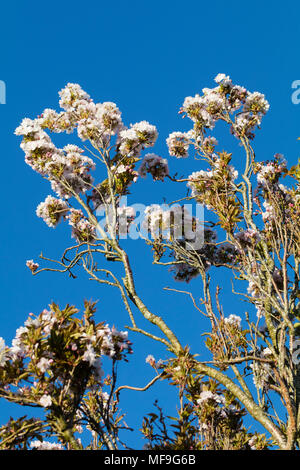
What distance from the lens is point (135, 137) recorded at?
7461 millimetres

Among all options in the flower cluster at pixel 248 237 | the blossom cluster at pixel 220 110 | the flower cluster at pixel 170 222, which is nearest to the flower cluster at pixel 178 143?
the blossom cluster at pixel 220 110

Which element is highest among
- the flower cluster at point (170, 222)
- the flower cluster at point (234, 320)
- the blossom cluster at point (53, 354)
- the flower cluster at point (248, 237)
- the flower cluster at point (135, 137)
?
the flower cluster at point (135, 137)

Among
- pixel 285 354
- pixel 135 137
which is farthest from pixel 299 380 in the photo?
pixel 135 137

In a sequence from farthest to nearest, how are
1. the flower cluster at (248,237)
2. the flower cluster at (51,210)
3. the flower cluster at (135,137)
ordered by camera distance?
the flower cluster at (51,210)
the flower cluster at (135,137)
the flower cluster at (248,237)

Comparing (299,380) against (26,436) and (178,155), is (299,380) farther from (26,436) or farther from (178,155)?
(178,155)

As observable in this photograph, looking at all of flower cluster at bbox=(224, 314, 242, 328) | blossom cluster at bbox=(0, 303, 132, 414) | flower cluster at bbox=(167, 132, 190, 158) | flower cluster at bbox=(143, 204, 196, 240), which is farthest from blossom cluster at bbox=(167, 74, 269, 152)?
blossom cluster at bbox=(0, 303, 132, 414)

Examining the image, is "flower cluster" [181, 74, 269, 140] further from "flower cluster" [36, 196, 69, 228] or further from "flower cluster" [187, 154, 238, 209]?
"flower cluster" [36, 196, 69, 228]

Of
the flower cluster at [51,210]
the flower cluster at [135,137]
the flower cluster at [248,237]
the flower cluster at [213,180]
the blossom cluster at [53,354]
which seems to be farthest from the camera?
the flower cluster at [51,210]

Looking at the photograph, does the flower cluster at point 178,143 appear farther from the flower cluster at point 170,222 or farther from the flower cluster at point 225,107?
the flower cluster at point 170,222

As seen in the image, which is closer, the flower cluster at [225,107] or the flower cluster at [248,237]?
the flower cluster at [248,237]

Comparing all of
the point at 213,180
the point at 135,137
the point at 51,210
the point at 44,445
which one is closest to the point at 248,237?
the point at 213,180

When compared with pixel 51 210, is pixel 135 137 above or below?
above

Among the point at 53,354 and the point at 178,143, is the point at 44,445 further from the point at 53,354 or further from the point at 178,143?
the point at 178,143

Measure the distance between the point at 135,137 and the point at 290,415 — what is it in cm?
470
